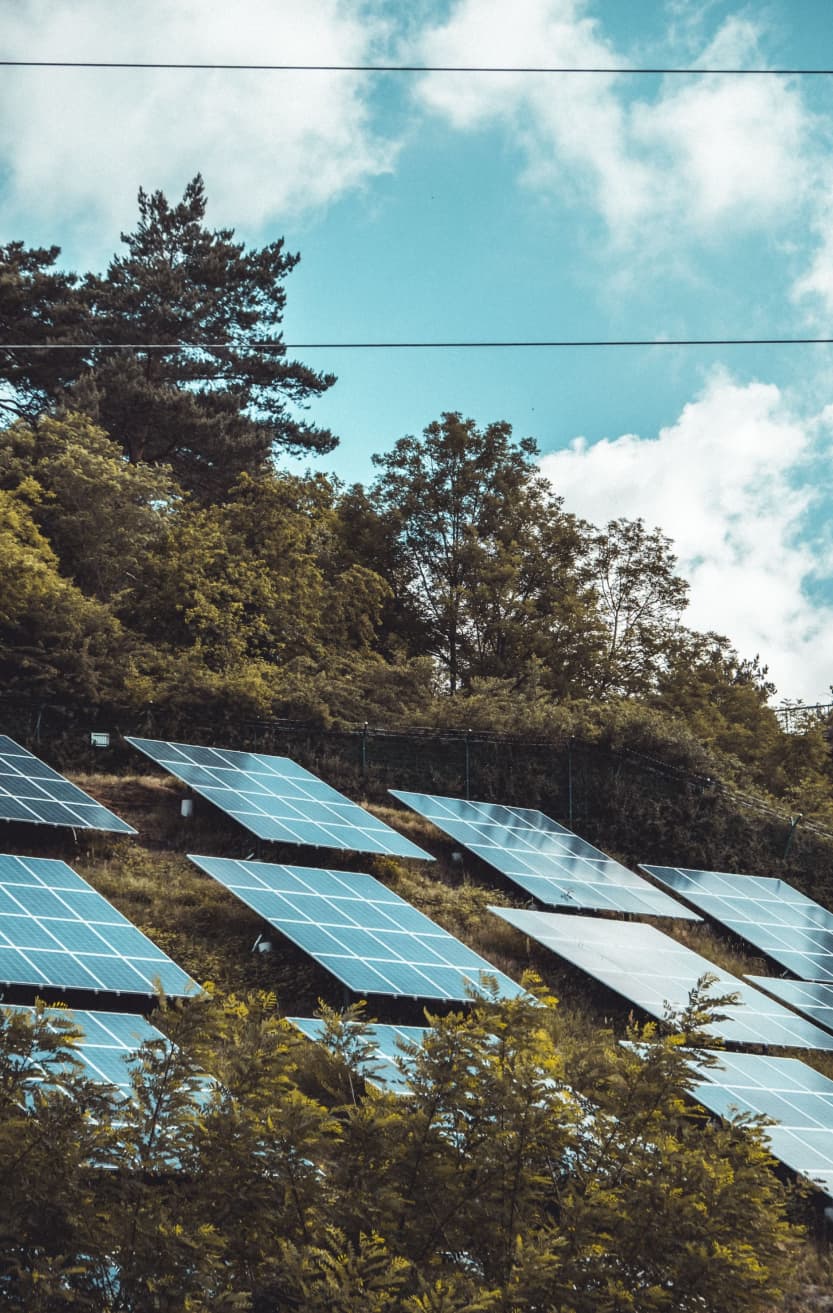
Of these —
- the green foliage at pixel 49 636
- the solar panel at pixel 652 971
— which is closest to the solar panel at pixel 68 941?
the solar panel at pixel 652 971

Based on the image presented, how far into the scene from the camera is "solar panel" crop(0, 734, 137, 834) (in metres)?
19.2

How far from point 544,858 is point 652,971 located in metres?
5.38

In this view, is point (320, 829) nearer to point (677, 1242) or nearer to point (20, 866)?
point (20, 866)

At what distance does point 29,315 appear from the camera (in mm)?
42719

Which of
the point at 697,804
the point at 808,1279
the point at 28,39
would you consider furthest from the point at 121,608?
the point at 808,1279

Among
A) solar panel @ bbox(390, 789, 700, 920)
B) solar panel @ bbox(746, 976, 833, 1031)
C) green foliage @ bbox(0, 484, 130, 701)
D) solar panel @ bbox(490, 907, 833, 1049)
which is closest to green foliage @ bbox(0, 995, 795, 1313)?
solar panel @ bbox(490, 907, 833, 1049)

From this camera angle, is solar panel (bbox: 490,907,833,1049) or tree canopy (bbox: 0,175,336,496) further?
tree canopy (bbox: 0,175,336,496)

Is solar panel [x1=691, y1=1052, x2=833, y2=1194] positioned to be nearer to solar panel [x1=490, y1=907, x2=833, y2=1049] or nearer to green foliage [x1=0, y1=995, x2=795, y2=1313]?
solar panel [x1=490, y1=907, x2=833, y2=1049]

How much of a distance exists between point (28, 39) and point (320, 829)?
13302mm

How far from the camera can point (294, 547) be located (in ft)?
131

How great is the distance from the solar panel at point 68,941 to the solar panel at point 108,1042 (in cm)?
74

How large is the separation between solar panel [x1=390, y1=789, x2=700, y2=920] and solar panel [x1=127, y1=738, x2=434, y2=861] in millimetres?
1879

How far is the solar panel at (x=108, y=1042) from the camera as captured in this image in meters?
11.1

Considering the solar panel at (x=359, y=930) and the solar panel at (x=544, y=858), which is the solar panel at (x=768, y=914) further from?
the solar panel at (x=359, y=930)
